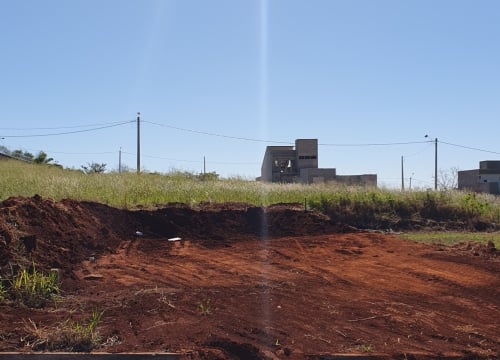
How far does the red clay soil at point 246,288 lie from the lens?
18.8 ft

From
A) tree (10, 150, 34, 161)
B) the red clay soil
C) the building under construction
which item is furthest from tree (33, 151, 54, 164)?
the red clay soil

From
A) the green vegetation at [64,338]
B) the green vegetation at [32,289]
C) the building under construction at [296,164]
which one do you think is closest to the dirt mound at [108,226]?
the green vegetation at [32,289]

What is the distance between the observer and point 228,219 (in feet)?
52.6

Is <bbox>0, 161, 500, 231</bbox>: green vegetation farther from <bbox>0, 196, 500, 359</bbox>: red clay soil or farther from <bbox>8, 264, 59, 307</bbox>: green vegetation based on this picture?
<bbox>8, 264, 59, 307</bbox>: green vegetation

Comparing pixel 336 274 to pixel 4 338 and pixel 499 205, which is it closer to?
pixel 4 338

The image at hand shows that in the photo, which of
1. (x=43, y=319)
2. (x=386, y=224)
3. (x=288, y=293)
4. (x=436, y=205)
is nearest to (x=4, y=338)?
(x=43, y=319)

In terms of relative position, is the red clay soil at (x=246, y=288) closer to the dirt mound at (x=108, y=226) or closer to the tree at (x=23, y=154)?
the dirt mound at (x=108, y=226)

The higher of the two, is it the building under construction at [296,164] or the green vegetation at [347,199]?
the building under construction at [296,164]

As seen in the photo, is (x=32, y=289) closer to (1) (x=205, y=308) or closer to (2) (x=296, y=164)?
(1) (x=205, y=308)

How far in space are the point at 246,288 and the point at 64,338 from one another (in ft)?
10.4

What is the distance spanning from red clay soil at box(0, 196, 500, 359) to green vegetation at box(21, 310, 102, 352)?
0.09 metres

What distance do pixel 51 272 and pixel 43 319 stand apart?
83.4 inches

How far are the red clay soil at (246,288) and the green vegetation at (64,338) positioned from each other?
Result: 89 millimetres

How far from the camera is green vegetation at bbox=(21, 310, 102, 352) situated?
17.8ft
